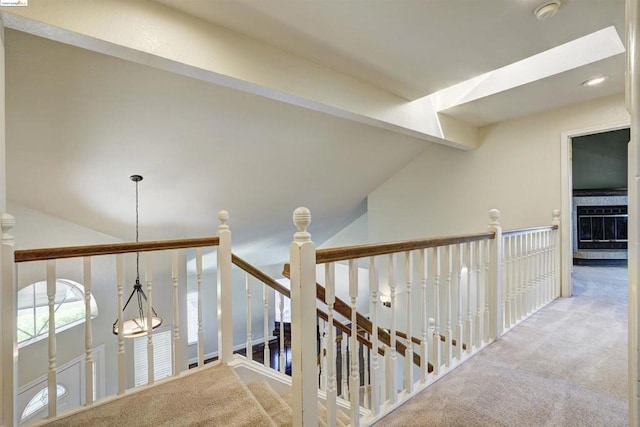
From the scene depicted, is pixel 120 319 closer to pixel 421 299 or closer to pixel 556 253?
pixel 421 299

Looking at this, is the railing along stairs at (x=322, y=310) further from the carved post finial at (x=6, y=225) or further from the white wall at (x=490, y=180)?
the white wall at (x=490, y=180)

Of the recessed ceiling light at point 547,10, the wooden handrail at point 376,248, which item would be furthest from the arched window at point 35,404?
the recessed ceiling light at point 547,10

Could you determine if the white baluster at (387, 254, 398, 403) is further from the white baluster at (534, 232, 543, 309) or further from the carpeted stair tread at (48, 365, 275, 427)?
the white baluster at (534, 232, 543, 309)

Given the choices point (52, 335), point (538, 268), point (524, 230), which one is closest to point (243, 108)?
point (52, 335)

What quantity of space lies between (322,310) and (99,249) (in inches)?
62.0

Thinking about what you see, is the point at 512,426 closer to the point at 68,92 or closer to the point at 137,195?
the point at 68,92

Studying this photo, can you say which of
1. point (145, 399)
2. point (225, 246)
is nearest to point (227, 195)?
point (225, 246)

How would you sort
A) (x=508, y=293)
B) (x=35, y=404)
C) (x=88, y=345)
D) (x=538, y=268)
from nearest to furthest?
(x=88, y=345) → (x=508, y=293) → (x=538, y=268) → (x=35, y=404)

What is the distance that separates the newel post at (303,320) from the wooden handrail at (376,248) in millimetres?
72

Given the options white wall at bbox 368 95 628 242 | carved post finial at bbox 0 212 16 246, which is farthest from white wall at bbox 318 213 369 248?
carved post finial at bbox 0 212 16 246

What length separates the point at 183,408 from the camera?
1718mm

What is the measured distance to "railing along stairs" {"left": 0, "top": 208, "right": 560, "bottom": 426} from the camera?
1.34m

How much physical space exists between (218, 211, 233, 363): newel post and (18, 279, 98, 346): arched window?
8.29ft

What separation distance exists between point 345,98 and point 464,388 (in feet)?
7.48
